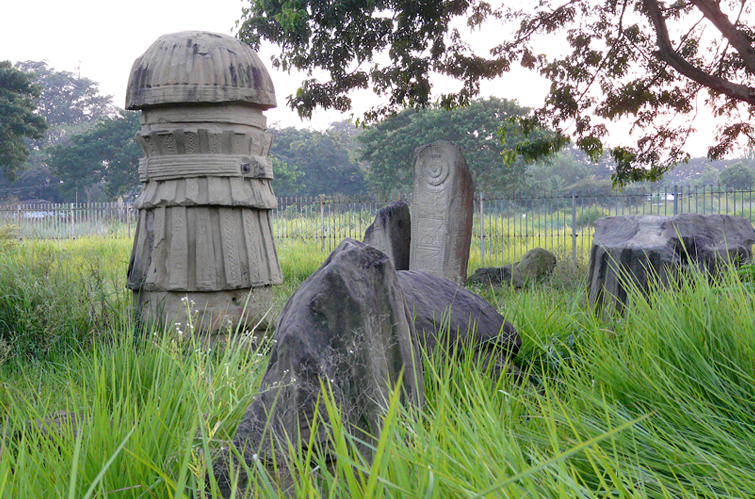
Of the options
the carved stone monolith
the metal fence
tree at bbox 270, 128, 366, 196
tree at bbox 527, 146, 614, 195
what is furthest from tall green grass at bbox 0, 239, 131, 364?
tree at bbox 527, 146, 614, 195

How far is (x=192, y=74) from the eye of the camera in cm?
366

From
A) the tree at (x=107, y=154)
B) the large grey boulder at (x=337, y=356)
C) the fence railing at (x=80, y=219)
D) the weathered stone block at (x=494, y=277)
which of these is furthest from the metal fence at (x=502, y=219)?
the tree at (x=107, y=154)

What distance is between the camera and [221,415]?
1.92 meters

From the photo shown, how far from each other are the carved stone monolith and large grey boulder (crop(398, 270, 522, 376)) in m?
4.79

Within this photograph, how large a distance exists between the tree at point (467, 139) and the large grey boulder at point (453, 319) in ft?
106

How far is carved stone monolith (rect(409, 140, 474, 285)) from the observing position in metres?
8.02

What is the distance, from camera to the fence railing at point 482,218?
13.9m

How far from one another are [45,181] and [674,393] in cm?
5890

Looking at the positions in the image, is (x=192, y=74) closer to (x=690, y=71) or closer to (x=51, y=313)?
(x=51, y=313)

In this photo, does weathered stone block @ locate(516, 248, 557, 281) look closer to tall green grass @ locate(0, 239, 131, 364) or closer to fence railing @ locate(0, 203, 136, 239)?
tall green grass @ locate(0, 239, 131, 364)

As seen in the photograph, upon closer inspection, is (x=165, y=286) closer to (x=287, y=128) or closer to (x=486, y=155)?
(x=486, y=155)

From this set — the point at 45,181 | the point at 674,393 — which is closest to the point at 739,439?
the point at 674,393

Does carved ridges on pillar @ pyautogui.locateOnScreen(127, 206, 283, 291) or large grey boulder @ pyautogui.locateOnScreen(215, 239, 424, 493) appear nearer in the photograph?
large grey boulder @ pyautogui.locateOnScreen(215, 239, 424, 493)

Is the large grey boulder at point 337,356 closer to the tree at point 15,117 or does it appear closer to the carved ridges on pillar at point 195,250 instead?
the carved ridges on pillar at point 195,250
